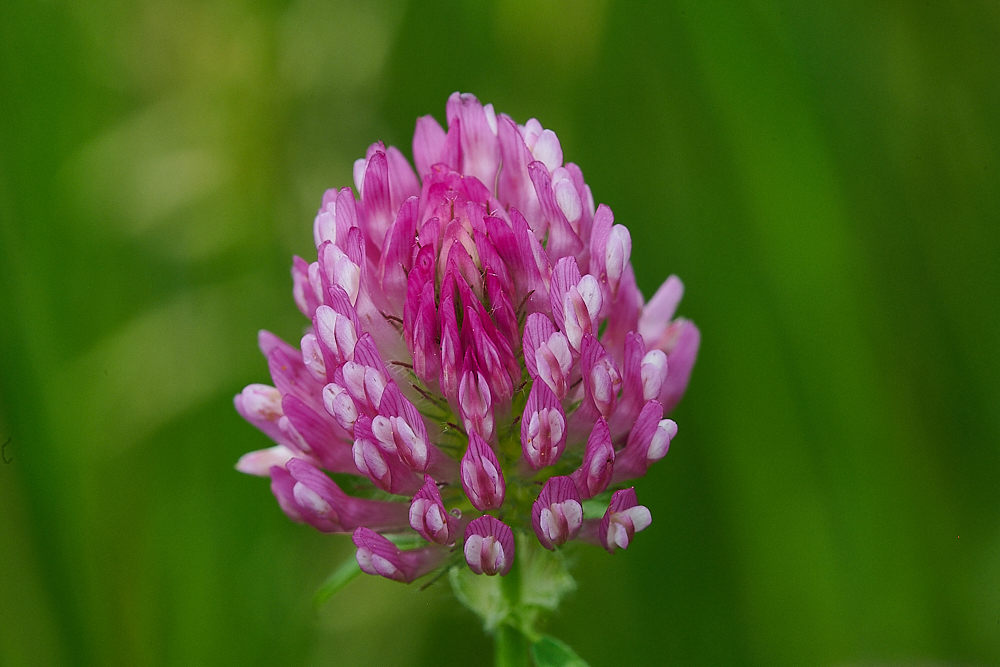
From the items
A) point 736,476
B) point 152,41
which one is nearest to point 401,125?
point 152,41

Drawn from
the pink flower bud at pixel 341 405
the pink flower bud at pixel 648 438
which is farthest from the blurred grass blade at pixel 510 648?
the pink flower bud at pixel 341 405

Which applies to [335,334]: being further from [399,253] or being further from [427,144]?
[427,144]

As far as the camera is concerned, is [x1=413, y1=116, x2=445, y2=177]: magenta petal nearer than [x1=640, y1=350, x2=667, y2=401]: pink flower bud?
No

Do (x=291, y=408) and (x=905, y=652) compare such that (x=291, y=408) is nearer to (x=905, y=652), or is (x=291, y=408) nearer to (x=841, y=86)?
(x=905, y=652)

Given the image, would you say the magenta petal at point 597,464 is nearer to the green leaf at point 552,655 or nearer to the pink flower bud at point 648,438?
the pink flower bud at point 648,438

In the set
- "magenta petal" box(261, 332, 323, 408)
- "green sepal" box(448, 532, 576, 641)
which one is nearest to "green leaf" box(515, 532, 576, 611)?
"green sepal" box(448, 532, 576, 641)

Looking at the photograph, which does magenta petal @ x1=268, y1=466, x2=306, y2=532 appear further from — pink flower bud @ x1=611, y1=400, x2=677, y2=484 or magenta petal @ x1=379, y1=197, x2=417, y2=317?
pink flower bud @ x1=611, y1=400, x2=677, y2=484
